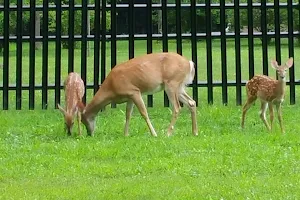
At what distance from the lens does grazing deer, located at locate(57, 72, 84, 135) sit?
1321 centimetres

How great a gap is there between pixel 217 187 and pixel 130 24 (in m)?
8.54

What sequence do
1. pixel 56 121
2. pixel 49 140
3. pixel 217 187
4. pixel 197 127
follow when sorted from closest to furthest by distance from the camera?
pixel 217 187
pixel 49 140
pixel 197 127
pixel 56 121

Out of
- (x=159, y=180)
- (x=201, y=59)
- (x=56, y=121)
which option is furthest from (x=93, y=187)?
(x=201, y=59)

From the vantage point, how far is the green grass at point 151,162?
28.8ft

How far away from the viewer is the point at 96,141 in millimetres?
12312

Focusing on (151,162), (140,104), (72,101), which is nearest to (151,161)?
(151,162)

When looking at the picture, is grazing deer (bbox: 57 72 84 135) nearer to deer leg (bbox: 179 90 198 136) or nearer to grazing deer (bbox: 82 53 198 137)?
grazing deer (bbox: 82 53 198 137)

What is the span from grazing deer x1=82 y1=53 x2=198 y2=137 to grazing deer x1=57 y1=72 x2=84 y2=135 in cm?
17

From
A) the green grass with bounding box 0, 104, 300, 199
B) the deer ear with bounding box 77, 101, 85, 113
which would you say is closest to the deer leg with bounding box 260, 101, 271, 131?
the green grass with bounding box 0, 104, 300, 199

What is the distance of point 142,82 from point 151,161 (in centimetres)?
315

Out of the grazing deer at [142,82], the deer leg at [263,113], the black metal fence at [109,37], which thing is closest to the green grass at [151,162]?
the deer leg at [263,113]

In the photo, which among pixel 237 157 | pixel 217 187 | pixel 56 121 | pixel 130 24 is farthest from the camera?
pixel 130 24

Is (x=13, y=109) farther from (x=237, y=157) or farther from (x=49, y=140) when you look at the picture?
(x=237, y=157)

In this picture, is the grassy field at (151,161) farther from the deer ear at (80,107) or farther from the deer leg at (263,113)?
the deer ear at (80,107)
